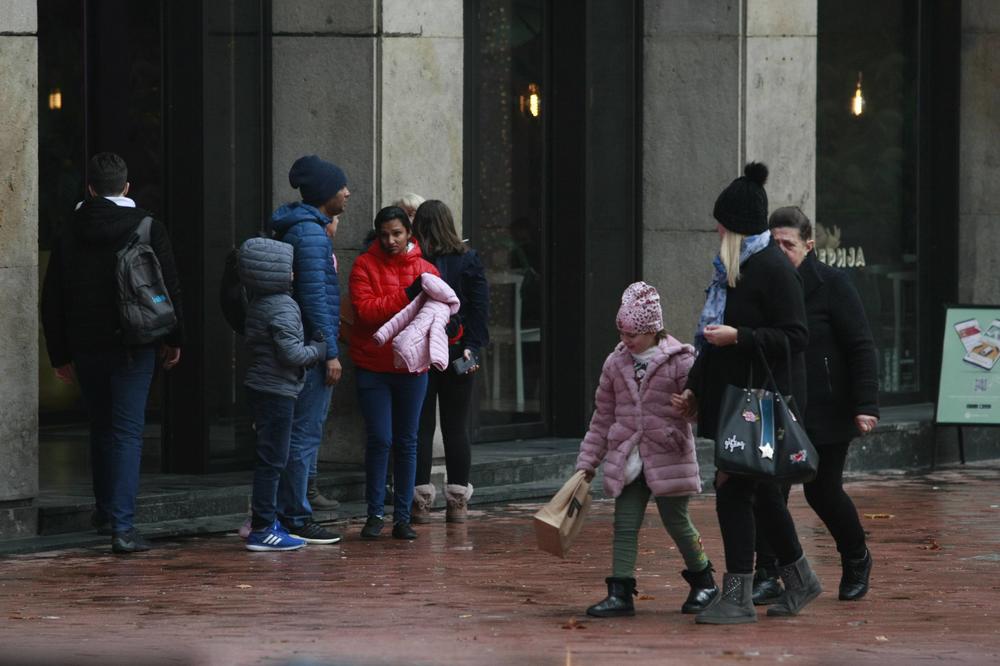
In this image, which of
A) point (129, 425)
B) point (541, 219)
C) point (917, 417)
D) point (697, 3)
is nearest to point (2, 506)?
point (129, 425)

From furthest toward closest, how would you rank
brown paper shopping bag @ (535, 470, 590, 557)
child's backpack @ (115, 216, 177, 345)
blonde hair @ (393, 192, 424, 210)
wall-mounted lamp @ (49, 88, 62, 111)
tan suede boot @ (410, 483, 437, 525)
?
1. wall-mounted lamp @ (49, 88, 62, 111)
2. blonde hair @ (393, 192, 424, 210)
3. tan suede boot @ (410, 483, 437, 525)
4. child's backpack @ (115, 216, 177, 345)
5. brown paper shopping bag @ (535, 470, 590, 557)

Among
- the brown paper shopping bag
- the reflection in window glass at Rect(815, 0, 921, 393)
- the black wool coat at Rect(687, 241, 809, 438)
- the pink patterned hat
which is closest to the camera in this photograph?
the black wool coat at Rect(687, 241, 809, 438)

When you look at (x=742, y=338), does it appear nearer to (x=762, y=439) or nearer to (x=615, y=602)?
(x=762, y=439)

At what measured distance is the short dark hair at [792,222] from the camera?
8977 millimetres

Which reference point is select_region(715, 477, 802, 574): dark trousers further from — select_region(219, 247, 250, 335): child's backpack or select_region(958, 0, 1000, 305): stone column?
select_region(958, 0, 1000, 305): stone column

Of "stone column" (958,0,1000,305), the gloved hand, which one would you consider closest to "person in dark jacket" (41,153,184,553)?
the gloved hand

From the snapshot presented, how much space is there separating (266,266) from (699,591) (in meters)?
2.96

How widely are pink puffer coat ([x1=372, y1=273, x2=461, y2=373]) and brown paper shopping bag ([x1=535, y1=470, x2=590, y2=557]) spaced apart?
264cm

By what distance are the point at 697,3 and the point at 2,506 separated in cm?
658

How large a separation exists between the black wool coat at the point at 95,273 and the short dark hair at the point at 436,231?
164 centimetres

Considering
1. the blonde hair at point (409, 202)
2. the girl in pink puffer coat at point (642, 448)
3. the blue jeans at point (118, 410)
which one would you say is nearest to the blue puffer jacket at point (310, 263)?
the blue jeans at point (118, 410)

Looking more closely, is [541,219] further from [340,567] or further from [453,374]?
[340,567]

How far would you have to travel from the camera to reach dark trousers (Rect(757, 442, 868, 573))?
893 cm

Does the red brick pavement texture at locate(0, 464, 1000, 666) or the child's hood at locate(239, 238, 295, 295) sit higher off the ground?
the child's hood at locate(239, 238, 295, 295)
